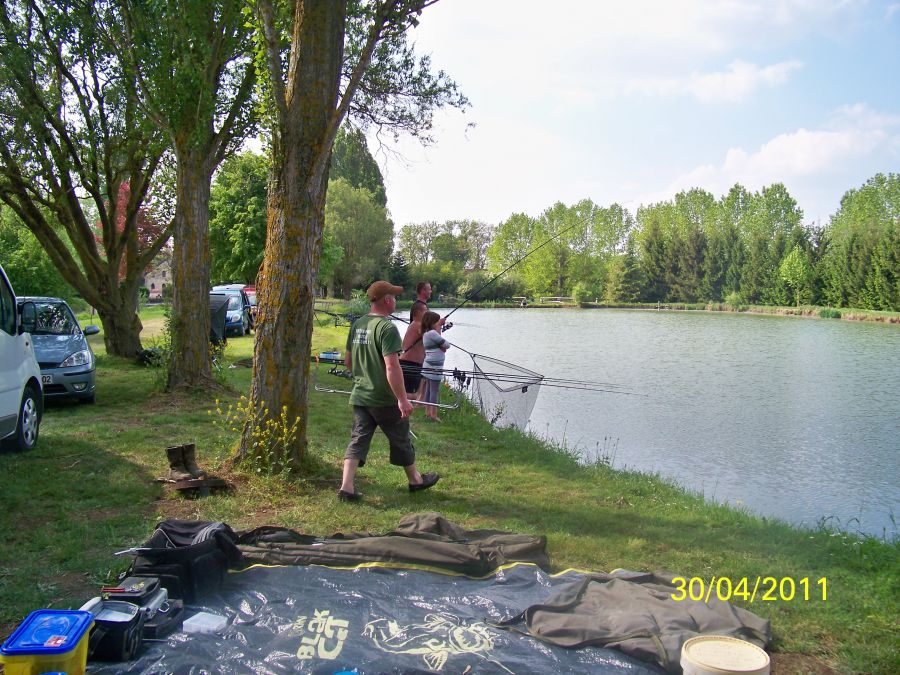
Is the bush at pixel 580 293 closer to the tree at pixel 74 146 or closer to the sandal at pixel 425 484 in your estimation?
the tree at pixel 74 146

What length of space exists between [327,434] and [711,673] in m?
6.90

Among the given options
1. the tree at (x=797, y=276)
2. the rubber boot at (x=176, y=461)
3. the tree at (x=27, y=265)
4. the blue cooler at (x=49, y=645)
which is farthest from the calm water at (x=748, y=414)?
the tree at (x=797, y=276)

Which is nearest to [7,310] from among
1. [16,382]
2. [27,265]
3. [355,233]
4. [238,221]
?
[16,382]

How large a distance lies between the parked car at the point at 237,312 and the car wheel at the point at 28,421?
17.7m

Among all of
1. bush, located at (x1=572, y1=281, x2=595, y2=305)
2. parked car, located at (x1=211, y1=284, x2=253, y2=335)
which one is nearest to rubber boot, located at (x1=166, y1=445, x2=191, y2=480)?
parked car, located at (x1=211, y1=284, x2=253, y2=335)

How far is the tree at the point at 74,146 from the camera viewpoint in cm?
1301

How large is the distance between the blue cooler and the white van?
14.7ft

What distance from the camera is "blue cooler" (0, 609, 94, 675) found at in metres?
2.84

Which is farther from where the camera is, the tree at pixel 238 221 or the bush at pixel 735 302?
the bush at pixel 735 302

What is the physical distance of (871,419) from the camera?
14078mm

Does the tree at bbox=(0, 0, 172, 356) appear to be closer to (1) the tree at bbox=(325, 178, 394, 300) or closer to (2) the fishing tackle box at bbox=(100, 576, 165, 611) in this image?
(2) the fishing tackle box at bbox=(100, 576, 165, 611)
